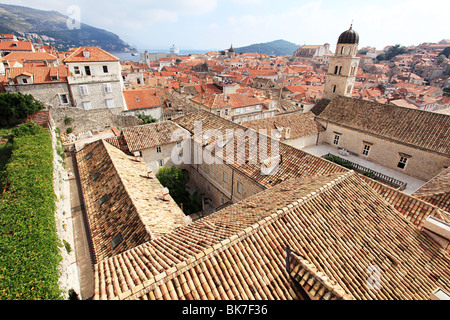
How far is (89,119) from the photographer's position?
30.2 metres

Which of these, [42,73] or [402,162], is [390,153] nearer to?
[402,162]

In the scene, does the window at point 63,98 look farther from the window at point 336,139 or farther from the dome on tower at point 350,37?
the dome on tower at point 350,37

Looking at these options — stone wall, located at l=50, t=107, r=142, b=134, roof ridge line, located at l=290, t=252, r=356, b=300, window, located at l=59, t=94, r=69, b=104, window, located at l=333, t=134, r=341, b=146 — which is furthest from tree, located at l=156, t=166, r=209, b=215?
window, located at l=59, t=94, r=69, b=104

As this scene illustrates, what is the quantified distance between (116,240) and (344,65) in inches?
1544

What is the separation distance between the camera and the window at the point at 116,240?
10531 mm

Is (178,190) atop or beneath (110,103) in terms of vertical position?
beneath

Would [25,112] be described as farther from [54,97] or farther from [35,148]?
[35,148]

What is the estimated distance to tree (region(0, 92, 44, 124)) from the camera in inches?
982

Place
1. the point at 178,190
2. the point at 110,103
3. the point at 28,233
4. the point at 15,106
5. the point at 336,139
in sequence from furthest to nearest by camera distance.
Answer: the point at 110,103 → the point at 336,139 → the point at 15,106 → the point at 178,190 → the point at 28,233

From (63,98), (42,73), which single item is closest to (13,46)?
(42,73)

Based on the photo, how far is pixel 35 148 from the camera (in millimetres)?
14883

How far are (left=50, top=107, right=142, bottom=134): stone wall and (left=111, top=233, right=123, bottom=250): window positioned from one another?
78.3ft
